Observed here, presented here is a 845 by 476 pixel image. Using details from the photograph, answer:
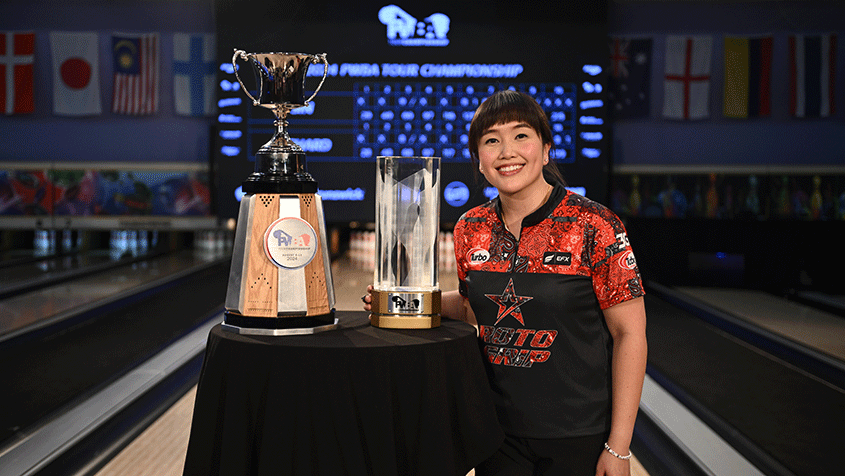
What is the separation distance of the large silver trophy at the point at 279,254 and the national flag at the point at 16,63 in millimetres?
6284

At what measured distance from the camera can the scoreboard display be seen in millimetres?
3908

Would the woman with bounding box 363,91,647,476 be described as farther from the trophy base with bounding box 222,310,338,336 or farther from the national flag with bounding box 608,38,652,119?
the national flag with bounding box 608,38,652,119

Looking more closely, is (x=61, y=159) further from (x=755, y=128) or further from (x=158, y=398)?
(x=755, y=128)

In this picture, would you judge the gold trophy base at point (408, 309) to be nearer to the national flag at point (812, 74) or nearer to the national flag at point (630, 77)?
the national flag at point (630, 77)

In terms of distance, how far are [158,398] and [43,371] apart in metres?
0.59

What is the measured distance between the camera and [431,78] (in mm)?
3941

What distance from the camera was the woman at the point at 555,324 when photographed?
4.23ft

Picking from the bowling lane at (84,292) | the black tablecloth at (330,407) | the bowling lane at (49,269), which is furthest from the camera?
the bowling lane at (49,269)

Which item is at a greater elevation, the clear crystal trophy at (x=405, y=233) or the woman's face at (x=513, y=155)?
the woman's face at (x=513, y=155)

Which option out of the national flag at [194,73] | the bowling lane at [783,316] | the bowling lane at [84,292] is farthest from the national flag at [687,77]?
the bowling lane at [84,292]

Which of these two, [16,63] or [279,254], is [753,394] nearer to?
[279,254]

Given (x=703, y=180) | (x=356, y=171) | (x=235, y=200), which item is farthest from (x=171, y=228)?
(x=703, y=180)

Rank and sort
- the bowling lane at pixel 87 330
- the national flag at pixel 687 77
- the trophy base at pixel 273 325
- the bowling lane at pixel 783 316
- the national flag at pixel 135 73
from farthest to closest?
the national flag at pixel 135 73 → the national flag at pixel 687 77 → the bowling lane at pixel 783 316 → the bowling lane at pixel 87 330 → the trophy base at pixel 273 325

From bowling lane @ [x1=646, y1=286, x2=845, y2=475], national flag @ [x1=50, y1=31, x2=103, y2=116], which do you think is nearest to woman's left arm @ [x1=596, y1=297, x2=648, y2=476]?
bowling lane @ [x1=646, y1=286, x2=845, y2=475]
